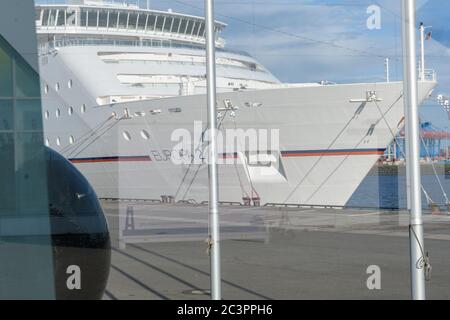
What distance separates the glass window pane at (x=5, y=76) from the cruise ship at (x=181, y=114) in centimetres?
59

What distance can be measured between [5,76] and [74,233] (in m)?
1.14

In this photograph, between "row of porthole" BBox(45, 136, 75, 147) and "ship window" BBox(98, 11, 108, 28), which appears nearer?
"row of porthole" BBox(45, 136, 75, 147)

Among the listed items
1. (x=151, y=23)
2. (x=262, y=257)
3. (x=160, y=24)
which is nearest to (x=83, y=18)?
(x=151, y=23)

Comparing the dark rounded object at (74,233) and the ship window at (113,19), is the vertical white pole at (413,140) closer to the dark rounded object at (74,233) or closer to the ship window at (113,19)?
the dark rounded object at (74,233)

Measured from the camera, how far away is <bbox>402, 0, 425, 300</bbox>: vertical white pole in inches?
156

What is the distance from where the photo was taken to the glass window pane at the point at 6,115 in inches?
194

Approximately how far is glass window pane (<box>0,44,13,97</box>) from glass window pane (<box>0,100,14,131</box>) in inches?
2.5

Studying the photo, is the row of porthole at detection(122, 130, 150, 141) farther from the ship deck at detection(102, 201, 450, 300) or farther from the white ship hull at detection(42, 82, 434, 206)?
the ship deck at detection(102, 201, 450, 300)

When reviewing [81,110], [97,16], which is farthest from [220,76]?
[81,110]

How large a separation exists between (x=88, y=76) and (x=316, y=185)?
399 centimetres

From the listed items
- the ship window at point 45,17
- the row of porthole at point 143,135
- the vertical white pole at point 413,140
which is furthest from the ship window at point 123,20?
the vertical white pole at point 413,140

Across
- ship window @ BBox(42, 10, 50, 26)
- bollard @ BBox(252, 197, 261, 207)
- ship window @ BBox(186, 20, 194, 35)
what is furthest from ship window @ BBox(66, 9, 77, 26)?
bollard @ BBox(252, 197, 261, 207)
